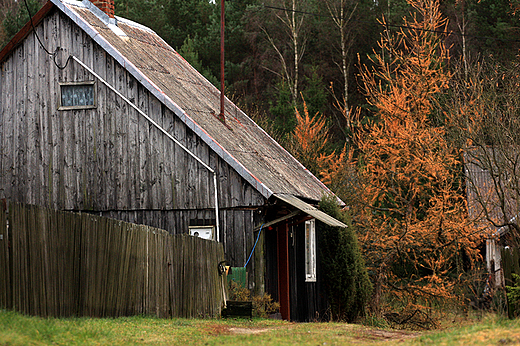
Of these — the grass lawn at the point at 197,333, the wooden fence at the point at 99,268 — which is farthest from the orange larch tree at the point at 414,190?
the grass lawn at the point at 197,333

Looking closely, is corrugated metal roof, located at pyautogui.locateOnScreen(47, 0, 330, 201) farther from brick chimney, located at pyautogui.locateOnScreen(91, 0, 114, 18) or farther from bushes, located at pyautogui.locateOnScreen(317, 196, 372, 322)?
bushes, located at pyautogui.locateOnScreen(317, 196, 372, 322)

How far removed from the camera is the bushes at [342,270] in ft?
58.1

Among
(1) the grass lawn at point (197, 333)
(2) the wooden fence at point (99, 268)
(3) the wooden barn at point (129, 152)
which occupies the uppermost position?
(3) the wooden barn at point (129, 152)

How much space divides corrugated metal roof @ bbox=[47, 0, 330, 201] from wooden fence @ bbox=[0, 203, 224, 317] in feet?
9.65

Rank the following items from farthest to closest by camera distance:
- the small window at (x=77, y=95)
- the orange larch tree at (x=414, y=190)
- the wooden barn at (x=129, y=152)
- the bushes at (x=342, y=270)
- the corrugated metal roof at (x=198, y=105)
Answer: the orange larch tree at (x=414, y=190), the bushes at (x=342, y=270), the small window at (x=77, y=95), the corrugated metal roof at (x=198, y=105), the wooden barn at (x=129, y=152)

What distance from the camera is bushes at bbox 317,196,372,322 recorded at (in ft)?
58.1

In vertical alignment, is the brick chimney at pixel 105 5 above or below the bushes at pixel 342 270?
above

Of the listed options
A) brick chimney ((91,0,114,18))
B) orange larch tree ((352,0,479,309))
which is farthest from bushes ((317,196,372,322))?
brick chimney ((91,0,114,18))

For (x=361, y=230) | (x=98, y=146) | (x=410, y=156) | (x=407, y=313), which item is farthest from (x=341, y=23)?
(x=98, y=146)

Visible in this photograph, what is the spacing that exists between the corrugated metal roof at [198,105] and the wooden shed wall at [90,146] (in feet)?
1.08

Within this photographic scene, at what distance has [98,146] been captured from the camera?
17.2 metres

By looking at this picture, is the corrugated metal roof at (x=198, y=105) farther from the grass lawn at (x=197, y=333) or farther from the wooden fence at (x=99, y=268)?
the grass lawn at (x=197, y=333)

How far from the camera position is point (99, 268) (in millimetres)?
10344

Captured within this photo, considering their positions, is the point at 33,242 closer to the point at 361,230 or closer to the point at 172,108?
the point at 172,108
